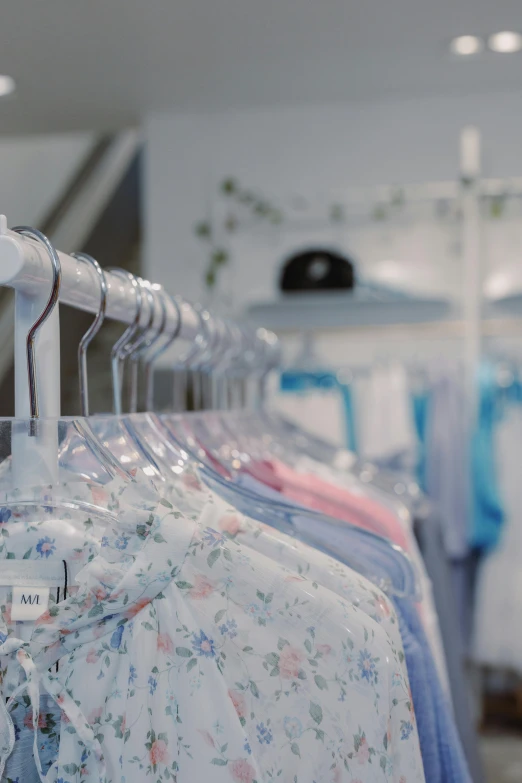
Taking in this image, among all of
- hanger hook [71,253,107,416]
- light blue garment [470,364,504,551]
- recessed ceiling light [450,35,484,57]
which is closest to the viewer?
hanger hook [71,253,107,416]

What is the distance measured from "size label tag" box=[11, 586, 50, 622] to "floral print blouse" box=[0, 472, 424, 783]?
1 centimetres

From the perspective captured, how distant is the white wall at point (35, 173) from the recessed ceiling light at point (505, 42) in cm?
215

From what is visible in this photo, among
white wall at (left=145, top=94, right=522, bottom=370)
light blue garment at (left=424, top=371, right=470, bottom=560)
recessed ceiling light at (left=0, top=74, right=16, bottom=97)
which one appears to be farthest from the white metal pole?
recessed ceiling light at (left=0, top=74, right=16, bottom=97)

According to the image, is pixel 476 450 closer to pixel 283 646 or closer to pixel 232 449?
pixel 232 449

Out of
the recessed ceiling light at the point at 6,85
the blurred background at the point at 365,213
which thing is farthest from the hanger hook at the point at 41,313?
the recessed ceiling light at the point at 6,85

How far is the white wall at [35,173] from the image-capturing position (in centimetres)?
439

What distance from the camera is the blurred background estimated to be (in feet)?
9.77

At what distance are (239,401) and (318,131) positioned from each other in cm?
205

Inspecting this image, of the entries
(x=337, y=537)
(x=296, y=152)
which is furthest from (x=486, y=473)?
(x=337, y=537)

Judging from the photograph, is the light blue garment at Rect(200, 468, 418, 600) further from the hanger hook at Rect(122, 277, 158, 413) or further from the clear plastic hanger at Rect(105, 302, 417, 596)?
the hanger hook at Rect(122, 277, 158, 413)

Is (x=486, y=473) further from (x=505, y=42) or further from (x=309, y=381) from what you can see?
(x=505, y=42)

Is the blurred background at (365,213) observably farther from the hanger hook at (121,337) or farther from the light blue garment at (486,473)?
the hanger hook at (121,337)

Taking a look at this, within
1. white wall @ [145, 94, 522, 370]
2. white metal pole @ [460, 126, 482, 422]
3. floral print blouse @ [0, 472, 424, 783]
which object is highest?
white wall @ [145, 94, 522, 370]

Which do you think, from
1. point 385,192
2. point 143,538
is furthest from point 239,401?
point 385,192
